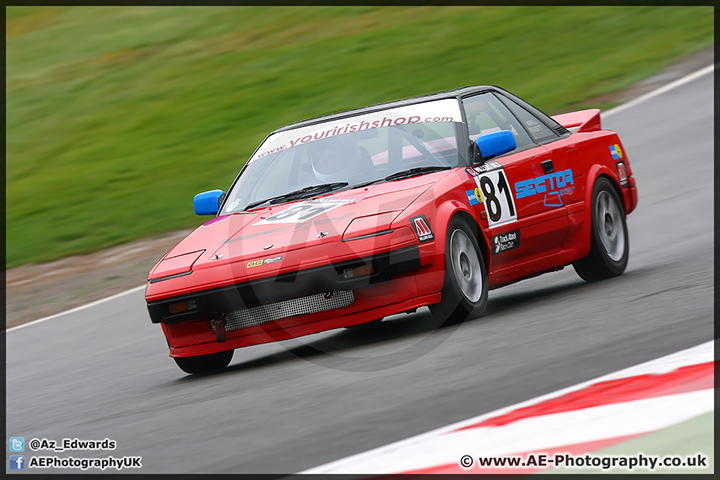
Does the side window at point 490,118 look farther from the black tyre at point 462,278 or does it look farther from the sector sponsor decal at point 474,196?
the black tyre at point 462,278

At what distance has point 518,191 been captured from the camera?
23.9 ft

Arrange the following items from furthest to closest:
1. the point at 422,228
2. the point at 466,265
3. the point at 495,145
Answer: the point at 495,145 < the point at 466,265 < the point at 422,228

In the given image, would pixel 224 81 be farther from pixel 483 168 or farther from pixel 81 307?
pixel 483 168

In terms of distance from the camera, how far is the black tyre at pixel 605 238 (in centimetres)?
795

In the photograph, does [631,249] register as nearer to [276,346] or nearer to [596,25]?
[276,346]

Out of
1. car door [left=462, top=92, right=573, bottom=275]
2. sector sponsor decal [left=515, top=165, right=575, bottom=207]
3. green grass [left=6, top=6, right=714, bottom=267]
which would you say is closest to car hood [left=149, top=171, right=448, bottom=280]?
car door [left=462, top=92, right=573, bottom=275]

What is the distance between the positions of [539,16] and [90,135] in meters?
8.65

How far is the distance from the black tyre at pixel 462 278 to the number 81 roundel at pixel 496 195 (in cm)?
34

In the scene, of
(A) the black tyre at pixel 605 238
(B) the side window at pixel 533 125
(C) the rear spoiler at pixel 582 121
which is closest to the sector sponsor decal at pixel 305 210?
(B) the side window at pixel 533 125

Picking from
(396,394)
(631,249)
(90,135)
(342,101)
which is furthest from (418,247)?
(90,135)

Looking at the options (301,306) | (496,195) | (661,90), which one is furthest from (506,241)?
(661,90)

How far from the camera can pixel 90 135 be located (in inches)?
770

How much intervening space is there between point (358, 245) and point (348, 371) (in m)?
0.77

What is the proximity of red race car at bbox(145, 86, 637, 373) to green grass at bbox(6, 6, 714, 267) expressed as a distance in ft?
22.2
